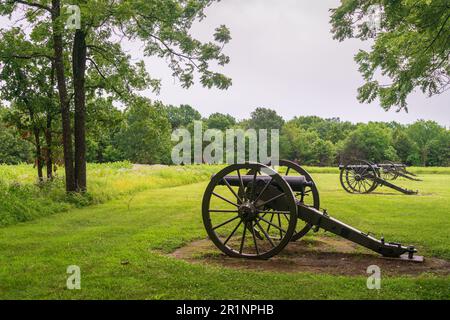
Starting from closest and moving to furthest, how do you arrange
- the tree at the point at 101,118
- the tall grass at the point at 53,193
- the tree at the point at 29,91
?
the tall grass at the point at 53,193 → the tree at the point at 29,91 → the tree at the point at 101,118

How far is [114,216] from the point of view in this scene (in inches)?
448

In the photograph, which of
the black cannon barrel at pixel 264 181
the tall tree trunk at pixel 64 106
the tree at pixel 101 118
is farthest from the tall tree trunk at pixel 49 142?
the black cannon barrel at pixel 264 181

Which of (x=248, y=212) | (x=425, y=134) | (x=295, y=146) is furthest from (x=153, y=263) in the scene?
(x=425, y=134)

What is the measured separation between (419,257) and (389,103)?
3722 millimetres

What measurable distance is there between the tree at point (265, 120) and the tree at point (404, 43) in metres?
57.6

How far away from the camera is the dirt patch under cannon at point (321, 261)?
6.25 meters

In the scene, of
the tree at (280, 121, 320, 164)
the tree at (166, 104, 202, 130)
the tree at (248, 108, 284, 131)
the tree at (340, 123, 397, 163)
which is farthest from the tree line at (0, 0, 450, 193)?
the tree at (166, 104, 202, 130)

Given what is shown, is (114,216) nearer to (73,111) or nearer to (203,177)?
(73,111)

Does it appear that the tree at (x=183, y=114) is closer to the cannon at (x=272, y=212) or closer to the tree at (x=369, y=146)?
the tree at (x=369, y=146)

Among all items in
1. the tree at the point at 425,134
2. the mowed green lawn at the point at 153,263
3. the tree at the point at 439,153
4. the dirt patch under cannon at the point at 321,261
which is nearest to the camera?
the mowed green lawn at the point at 153,263

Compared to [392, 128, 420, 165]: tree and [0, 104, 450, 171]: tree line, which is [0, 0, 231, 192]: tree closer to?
[0, 104, 450, 171]: tree line

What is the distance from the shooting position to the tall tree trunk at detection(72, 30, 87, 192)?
46.0 feet

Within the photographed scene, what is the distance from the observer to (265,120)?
237 ft

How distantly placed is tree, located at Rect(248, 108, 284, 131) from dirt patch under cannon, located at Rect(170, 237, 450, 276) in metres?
63.4
